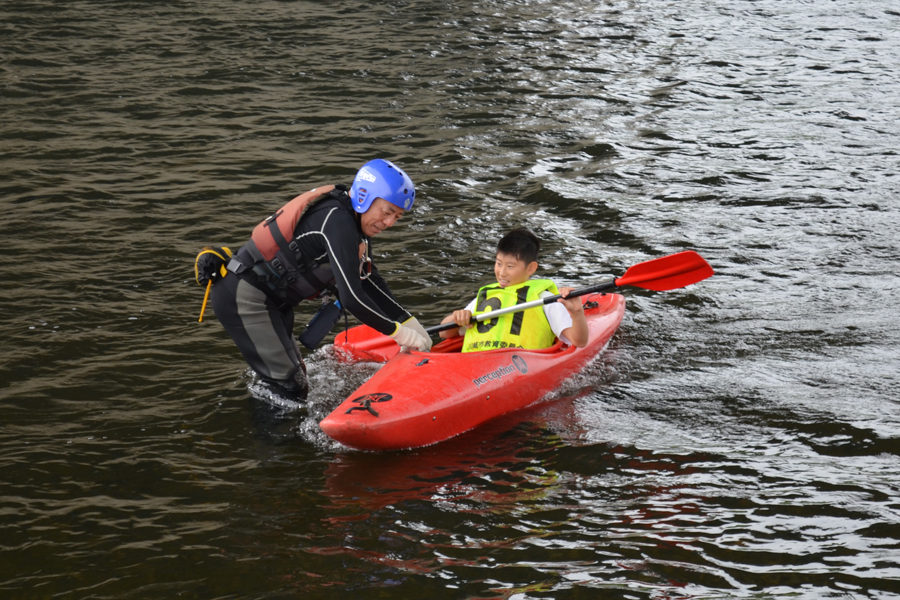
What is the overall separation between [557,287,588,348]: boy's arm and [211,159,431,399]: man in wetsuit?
3.13ft

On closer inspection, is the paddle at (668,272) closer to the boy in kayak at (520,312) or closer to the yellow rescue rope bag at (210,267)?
the boy in kayak at (520,312)

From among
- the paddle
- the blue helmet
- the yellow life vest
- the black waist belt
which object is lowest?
the yellow life vest

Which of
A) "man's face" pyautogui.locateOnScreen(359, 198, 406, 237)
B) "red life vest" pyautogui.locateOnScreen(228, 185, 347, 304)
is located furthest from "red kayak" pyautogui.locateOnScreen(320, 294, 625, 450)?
"man's face" pyautogui.locateOnScreen(359, 198, 406, 237)

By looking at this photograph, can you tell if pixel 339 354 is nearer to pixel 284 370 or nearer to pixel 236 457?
pixel 284 370

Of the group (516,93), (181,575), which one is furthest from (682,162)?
(181,575)

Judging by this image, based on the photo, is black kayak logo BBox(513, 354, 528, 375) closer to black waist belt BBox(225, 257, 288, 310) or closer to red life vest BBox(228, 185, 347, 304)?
red life vest BBox(228, 185, 347, 304)

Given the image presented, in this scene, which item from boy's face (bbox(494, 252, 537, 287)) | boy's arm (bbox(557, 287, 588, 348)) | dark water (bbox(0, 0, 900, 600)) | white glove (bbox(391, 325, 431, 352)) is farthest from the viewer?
boy's face (bbox(494, 252, 537, 287))

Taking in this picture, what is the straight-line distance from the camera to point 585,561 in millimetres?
3510

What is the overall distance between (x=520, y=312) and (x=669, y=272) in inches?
39.6

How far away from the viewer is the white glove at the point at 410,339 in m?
4.55

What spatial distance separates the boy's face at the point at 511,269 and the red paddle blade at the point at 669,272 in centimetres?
66

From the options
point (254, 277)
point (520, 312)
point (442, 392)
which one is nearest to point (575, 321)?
point (520, 312)

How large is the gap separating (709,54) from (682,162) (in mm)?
5191

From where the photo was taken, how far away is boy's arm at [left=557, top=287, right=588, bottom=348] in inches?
197
